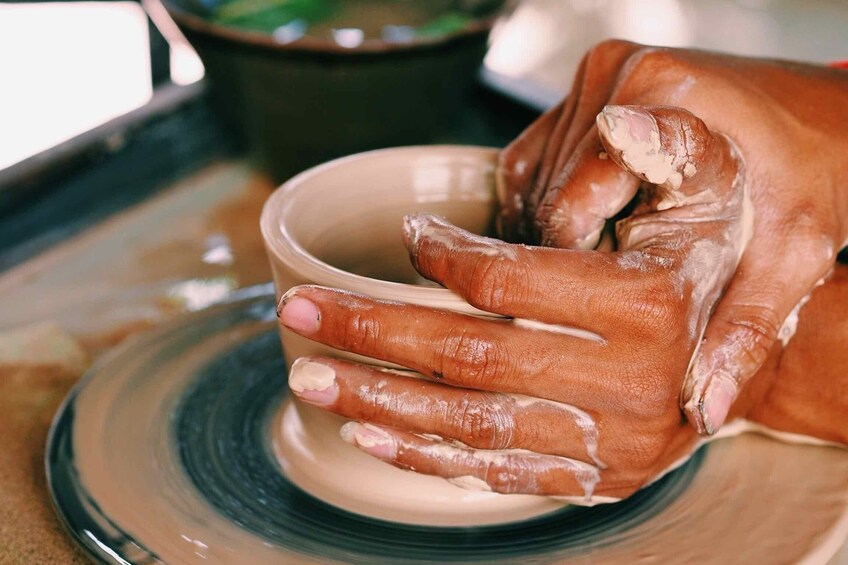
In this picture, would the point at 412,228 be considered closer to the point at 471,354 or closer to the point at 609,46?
the point at 471,354

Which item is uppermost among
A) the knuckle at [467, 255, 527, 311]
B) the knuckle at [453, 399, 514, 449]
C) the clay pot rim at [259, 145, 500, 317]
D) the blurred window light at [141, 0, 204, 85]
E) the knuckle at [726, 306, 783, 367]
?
the knuckle at [467, 255, 527, 311]

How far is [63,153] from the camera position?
1614 mm

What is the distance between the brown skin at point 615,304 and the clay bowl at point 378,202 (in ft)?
0.59

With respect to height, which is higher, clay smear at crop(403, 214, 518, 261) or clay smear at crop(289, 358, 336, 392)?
clay smear at crop(403, 214, 518, 261)

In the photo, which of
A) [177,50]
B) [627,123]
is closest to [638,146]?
[627,123]

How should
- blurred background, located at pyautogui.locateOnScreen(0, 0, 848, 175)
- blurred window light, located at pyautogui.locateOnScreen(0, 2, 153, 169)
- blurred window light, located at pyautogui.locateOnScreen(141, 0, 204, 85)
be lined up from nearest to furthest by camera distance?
1. blurred window light, located at pyautogui.locateOnScreen(141, 0, 204, 85)
2. blurred background, located at pyautogui.locateOnScreen(0, 0, 848, 175)
3. blurred window light, located at pyautogui.locateOnScreen(0, 2, 153, 169)

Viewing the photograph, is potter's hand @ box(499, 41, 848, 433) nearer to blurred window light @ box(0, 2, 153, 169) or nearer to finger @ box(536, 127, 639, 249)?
finger @ box(536, 127, 639, 249)

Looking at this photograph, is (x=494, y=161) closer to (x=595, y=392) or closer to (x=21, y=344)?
(x=595, y=392)

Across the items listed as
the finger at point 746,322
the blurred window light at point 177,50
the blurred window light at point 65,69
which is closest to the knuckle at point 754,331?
the finger at point 746,322

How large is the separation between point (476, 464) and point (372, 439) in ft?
0.35

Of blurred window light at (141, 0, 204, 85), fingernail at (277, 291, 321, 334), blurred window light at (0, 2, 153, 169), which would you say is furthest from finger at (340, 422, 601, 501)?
blurred window light at (0, 2, 153, 169)

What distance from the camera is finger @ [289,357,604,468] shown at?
87 cm

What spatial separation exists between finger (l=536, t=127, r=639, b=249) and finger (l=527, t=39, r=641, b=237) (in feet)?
0.14

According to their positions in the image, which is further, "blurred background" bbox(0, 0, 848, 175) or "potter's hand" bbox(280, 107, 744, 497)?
"blurred background" bbox(0, 0, 848, 175)
